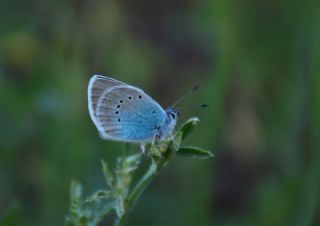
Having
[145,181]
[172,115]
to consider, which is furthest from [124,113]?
[145,181]

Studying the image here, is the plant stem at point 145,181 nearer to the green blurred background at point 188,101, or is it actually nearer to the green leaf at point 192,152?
the green leaf at point 192,152

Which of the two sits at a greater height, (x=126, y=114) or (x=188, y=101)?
(x=126, y=114)

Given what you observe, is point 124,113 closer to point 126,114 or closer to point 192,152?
point 126,114

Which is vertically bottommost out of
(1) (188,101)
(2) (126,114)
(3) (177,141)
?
(1) (188,101)

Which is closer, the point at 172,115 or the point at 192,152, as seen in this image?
the point at 192,152

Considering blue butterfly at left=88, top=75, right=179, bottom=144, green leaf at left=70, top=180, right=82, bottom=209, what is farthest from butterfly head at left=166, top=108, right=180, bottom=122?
green leaf at left=70, top=180, right=82, bottom=209

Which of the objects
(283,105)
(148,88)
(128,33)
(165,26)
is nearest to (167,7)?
(165,26)

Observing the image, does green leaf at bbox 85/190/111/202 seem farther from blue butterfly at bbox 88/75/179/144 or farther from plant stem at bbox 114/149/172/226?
blue butterfly at bbox 88/75/179/144
